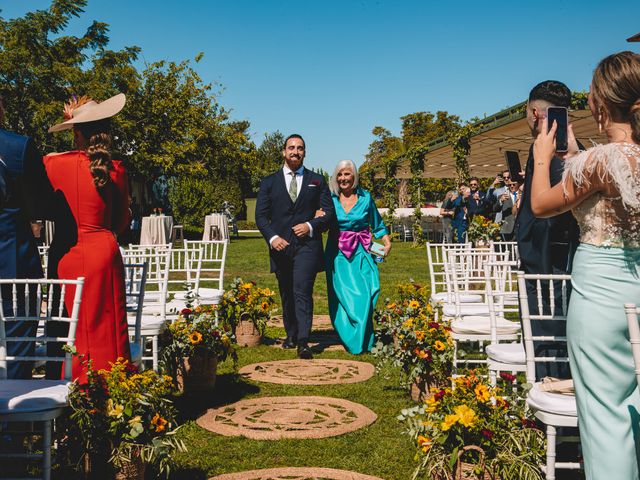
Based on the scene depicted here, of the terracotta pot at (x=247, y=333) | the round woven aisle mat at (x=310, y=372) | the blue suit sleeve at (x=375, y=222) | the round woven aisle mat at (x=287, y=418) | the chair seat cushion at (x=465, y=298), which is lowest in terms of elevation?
the round woven aisle mat at (x=287, y=418)

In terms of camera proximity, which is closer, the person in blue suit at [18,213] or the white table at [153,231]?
the person in blue suit at [18,213]

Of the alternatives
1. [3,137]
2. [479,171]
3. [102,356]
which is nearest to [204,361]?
[102,356]

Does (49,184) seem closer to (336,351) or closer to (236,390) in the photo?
(236,390)

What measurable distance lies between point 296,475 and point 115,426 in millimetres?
1180

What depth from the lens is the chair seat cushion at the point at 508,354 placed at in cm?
387

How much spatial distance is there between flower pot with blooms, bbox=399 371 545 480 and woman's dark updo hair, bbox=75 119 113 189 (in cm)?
224

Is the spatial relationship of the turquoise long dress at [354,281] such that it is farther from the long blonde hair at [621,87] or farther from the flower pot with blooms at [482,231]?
the flower pot with blooms at [482,231]

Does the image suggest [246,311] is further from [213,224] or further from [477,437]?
[213,224]

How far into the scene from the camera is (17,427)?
12.6 feet

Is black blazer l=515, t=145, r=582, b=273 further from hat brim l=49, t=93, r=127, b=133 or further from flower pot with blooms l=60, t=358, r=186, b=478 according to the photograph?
hat brim l=49, t=93, r=127, b=133

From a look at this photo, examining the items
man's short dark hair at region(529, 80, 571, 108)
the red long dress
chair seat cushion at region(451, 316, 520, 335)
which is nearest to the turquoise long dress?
chair seat cushion at region(451, 316, 520, 335)

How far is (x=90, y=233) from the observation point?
3.87 metres

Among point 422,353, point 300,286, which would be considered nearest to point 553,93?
point 422,353

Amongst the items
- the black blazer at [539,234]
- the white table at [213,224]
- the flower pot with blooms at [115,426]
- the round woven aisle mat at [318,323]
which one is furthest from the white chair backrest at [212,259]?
the white table at [213,224]
